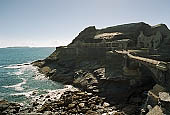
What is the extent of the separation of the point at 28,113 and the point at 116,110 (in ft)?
53.8

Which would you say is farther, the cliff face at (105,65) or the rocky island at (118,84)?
the cliff face at (105,65)

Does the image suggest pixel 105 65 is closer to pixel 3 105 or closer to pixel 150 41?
pixel 150 41

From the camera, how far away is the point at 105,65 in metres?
58.9

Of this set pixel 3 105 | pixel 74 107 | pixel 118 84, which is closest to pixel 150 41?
pixel 118 84

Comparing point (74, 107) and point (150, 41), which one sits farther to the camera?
point (150, 41)

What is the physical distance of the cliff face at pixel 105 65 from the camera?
144 feet

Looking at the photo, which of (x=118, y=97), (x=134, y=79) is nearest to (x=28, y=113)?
(x=118, y=97)

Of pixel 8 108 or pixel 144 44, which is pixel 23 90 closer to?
pixel 8 108

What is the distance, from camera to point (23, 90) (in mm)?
53281

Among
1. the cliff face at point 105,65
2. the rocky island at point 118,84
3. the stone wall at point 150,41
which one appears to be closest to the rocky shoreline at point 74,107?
the rocky island at point 118,84

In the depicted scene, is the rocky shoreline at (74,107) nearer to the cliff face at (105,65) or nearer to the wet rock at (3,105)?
the wet rock at (3,105)

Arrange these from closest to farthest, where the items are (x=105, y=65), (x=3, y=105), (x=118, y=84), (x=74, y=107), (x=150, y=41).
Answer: (x=74, y=107) → (x=3, y=105) → (x=118, y=84) → (x=105, y=65) → (x=150, y=41)

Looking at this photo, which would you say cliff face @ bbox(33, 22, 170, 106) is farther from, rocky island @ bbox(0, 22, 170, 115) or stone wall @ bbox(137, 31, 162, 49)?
stone wall @ bbox(137, 31, 162, 49)

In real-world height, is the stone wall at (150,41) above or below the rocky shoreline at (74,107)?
above
